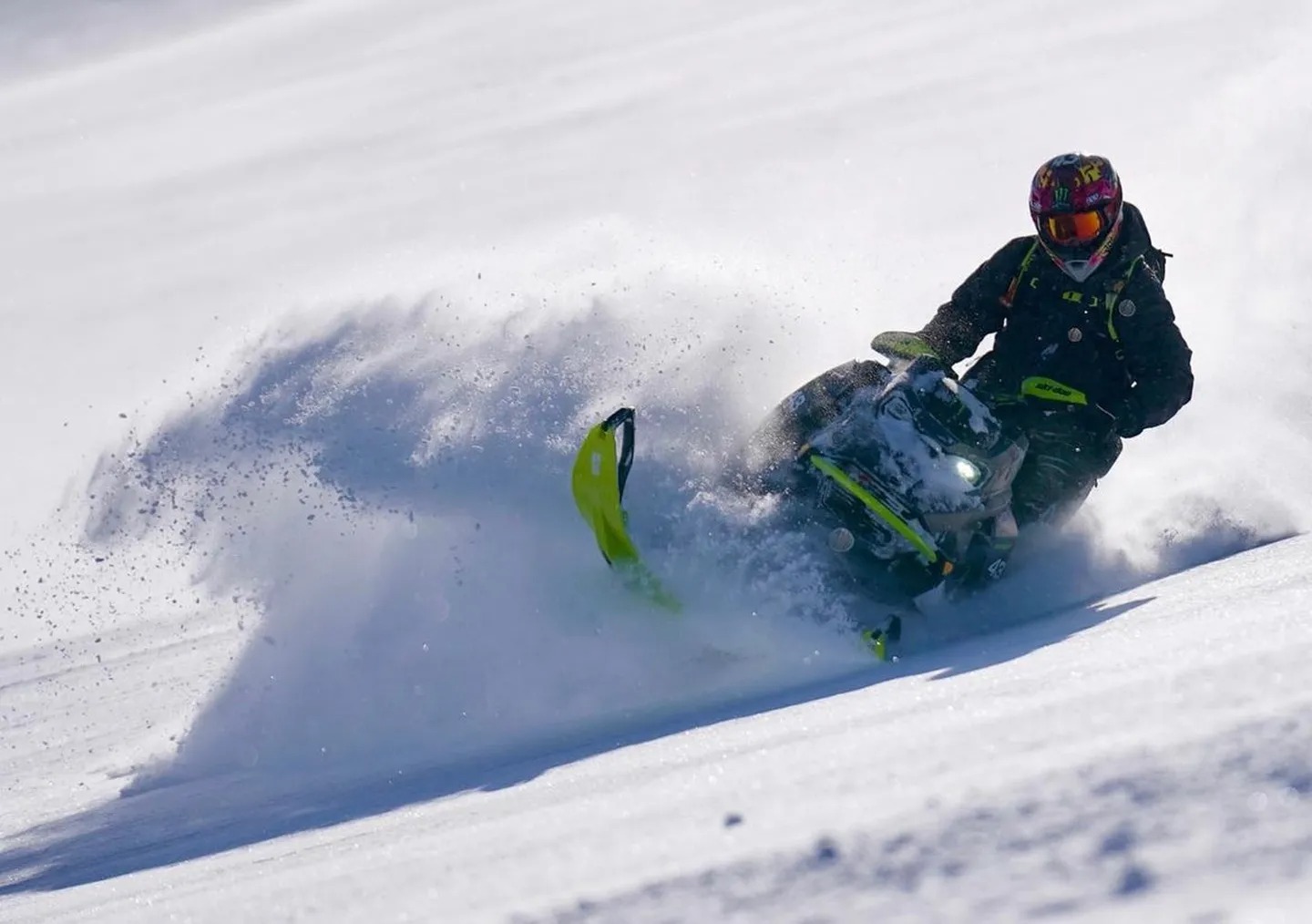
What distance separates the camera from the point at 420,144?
28328 mm

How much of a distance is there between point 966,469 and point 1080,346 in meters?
1.35

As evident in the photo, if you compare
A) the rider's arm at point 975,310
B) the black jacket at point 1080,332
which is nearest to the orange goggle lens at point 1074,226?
the black jacket at point 1080,332

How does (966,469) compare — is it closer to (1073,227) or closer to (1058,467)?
(1058,467)

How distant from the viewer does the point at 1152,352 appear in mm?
7445

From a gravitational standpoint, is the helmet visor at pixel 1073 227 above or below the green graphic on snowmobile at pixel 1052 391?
above

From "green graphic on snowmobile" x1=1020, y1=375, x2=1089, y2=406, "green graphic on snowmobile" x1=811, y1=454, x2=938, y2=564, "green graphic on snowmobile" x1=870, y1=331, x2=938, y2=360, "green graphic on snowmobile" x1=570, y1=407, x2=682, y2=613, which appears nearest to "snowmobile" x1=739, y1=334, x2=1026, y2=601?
"green graphic on snowmobile" x1=811, y1=454, x2=938, y2=564

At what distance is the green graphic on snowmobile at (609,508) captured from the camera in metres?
6.73

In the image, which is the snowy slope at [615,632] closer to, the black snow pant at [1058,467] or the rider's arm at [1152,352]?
the black snow pant at [1058,467]

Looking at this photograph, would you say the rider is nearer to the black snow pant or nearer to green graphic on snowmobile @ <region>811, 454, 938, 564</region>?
the black snow pant

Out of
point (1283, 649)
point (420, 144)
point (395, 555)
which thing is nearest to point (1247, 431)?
point (395, 555)

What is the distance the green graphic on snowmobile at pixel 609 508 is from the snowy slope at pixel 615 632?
0.41 ft

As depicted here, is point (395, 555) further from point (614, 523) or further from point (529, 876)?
point (529, 876)

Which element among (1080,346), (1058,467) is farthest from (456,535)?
(1080,346)

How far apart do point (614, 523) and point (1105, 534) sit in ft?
8.39
